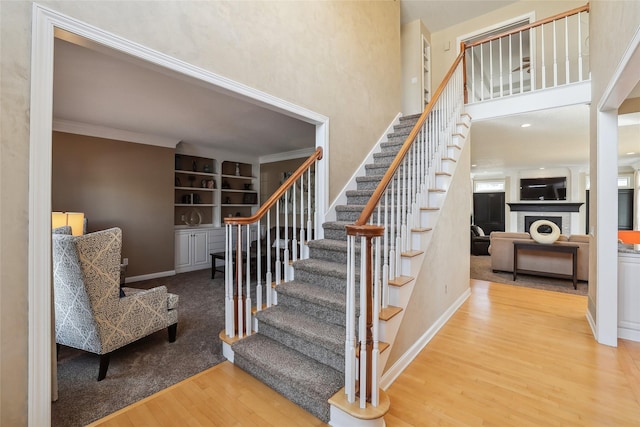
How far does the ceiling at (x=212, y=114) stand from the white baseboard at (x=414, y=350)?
254 centimetres

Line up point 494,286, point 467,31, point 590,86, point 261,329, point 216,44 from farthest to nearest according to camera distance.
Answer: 1. point 467,31
2. point 494,286
3. point 590,86
4. point 261,329
5. point 216,44

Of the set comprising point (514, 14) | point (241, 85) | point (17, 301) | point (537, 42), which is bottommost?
point (17, 301)

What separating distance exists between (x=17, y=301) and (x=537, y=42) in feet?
24.8

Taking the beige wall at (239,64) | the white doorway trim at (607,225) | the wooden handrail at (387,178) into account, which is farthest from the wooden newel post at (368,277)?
the white doorway trim at (607,225)

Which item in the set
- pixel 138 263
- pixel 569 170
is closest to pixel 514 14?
pixel 569 170

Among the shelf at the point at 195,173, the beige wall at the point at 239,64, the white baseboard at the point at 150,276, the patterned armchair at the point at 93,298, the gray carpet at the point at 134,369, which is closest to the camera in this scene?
A: the beige wall at the point at 239,64

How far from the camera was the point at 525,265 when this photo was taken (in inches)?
198

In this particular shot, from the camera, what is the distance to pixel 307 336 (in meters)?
2.05

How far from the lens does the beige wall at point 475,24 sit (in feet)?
15.9

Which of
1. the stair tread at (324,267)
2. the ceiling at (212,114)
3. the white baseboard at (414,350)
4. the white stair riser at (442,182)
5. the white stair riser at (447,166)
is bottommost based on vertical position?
the white baseboard at (414,350)

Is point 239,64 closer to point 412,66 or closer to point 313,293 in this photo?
point 313,293

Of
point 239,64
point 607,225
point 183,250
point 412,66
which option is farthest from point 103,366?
point 412,66

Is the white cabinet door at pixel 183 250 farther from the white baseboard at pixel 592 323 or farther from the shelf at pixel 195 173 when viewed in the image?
the white baseboard at pixel 592 323

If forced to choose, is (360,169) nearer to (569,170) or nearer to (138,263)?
(138,263)
